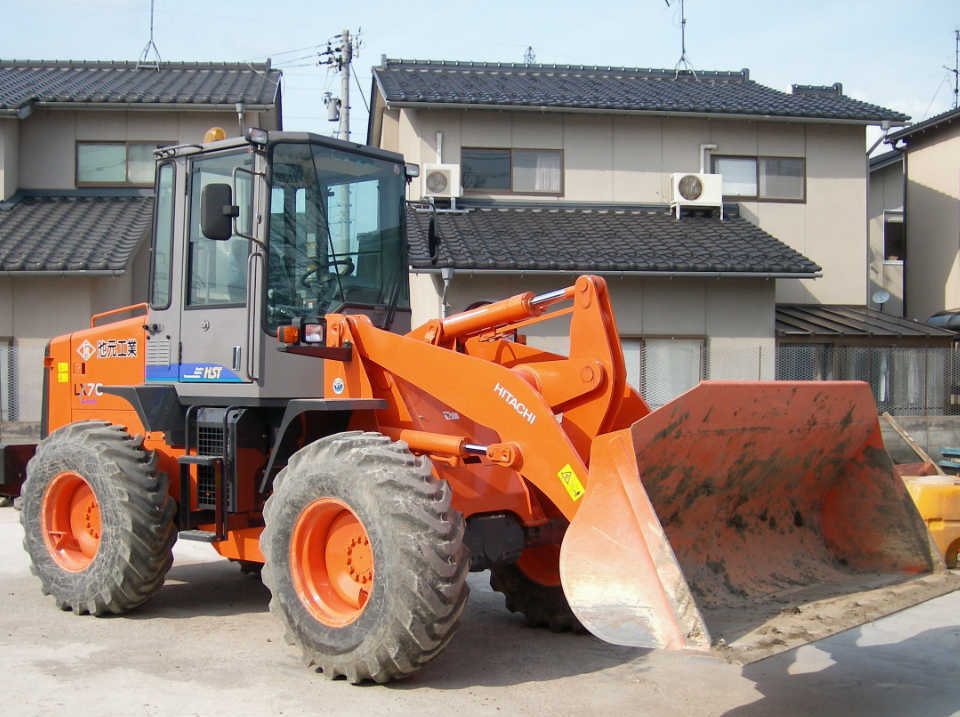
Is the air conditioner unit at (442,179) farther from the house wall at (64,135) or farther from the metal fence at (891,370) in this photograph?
the metal fence at (891,370)

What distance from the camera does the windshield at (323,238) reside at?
6266mm

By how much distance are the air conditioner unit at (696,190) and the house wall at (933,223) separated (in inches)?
231

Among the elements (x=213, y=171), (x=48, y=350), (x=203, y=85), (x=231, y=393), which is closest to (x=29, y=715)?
(x=231, y=393)

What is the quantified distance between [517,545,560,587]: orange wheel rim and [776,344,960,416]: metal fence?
11.2 meters

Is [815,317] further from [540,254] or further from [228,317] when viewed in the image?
[228,317]

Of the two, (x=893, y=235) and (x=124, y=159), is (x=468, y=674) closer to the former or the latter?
(x=124, y=159)

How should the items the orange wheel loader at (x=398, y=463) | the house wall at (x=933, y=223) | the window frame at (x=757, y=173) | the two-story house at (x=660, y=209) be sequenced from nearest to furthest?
the orange wheel loader at (x=398, y=463) < the two-story house at (x=660, y=209) < the window frame at (x=757, y=173) < the house wall at (x=933, y=223)

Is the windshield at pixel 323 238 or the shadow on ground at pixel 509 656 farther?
the windshield at pixel 323 238

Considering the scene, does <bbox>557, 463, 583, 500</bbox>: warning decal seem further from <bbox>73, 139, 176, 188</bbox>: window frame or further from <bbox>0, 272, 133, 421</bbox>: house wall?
<bbox>73, 139, 176, 188</bbox>: window frame

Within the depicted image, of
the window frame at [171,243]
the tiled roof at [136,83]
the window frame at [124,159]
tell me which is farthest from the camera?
the window frame at [124,159]

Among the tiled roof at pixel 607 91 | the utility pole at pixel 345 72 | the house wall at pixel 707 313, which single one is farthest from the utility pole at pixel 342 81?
the house wall at pixel 707 313

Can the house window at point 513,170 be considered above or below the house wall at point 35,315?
above

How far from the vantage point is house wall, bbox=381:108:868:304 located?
17750 mm

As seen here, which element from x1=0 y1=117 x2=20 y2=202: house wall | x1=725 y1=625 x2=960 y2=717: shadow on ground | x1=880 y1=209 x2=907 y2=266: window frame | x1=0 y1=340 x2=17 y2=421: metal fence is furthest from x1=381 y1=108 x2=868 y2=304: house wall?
x1=725 y1=625 x2=960 y2=717: shadow on ground
